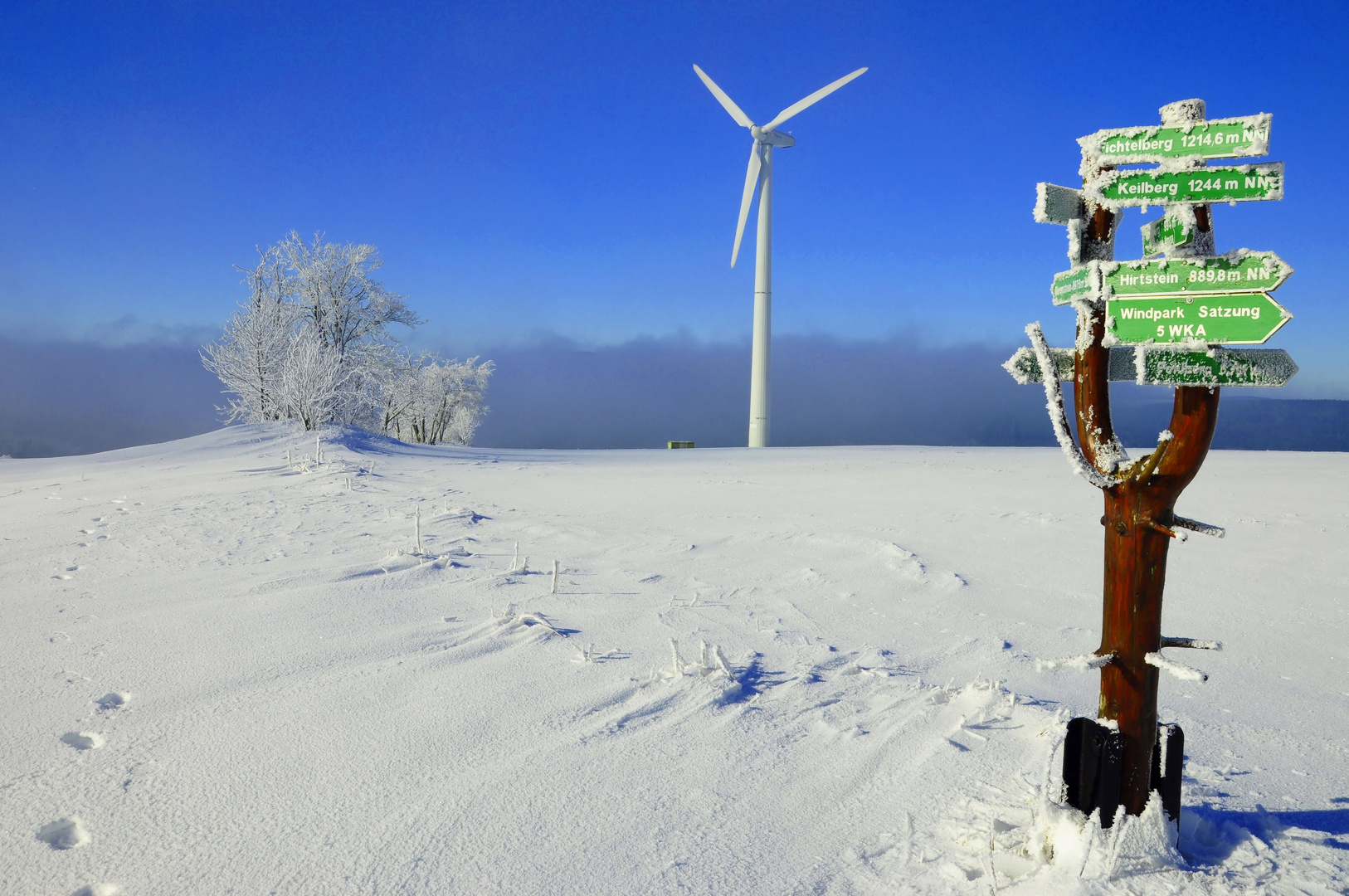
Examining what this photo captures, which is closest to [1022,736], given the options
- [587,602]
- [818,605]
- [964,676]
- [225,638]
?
[964,676]

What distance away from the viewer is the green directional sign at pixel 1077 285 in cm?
216

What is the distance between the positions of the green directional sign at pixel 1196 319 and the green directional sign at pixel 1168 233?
0.53 ft

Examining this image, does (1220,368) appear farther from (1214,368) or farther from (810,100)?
(810,100)

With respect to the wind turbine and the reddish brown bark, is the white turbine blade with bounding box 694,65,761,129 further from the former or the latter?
the reddish brown bark

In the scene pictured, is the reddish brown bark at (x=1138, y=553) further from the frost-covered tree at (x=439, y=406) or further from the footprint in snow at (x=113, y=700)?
the frost-covered tree at (x=439, y=406)

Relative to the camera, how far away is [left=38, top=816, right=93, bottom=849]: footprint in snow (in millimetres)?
2156

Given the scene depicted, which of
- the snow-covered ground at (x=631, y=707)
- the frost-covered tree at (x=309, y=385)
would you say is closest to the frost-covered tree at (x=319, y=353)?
the frost-covered tree at (x=309, y=385)

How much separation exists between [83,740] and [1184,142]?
13.4ft

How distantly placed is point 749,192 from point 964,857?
20.9m

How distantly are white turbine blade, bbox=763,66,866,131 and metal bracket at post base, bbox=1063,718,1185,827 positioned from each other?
21511 millimetres

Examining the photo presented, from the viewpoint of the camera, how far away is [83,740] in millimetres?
2740

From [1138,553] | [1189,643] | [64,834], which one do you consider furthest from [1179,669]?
[64,834]

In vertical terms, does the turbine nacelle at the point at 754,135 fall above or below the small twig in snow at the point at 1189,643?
above

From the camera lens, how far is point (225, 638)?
378cm
